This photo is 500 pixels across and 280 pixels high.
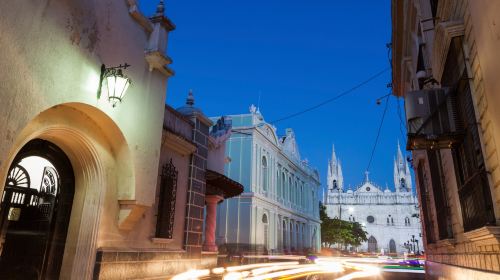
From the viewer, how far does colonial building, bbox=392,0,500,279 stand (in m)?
4.50

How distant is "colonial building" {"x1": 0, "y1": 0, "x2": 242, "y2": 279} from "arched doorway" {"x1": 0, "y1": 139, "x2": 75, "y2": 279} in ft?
0.06

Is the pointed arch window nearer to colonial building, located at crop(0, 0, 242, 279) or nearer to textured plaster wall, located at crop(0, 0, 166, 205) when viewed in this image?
colonial building, located at crop(0, 0, 242, 279)

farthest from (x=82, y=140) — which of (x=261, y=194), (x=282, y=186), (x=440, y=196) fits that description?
(x=282, y=186)

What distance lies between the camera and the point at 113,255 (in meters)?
7.57

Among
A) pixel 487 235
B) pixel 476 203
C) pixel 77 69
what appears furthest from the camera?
pixel 77 69

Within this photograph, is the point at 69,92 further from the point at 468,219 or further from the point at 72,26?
the point at 468,219

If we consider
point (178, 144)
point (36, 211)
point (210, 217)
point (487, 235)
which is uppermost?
point (178, 144)

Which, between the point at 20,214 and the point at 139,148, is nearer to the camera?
the point at 20,214

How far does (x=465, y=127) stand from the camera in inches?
231

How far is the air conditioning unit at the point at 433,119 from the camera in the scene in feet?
20.3

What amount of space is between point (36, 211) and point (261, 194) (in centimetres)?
2462

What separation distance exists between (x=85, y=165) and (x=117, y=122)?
3.72ft

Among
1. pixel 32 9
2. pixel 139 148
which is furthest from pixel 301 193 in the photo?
pixel 32 9

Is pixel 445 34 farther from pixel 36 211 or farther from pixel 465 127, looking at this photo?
pixel 36 211
